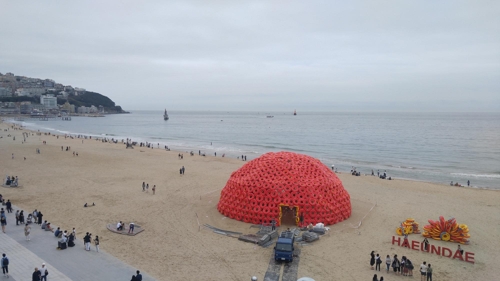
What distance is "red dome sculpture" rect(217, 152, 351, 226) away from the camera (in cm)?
1831

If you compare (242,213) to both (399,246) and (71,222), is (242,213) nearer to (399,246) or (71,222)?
(399,246)

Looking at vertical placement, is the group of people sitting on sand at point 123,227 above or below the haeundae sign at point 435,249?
below

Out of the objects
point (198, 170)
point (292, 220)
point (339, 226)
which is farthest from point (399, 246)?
point (198, 170)

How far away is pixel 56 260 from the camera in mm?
13641

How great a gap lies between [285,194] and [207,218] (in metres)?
4.76

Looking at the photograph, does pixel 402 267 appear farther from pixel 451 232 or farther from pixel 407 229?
pixel 451 232

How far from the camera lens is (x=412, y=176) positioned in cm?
4012

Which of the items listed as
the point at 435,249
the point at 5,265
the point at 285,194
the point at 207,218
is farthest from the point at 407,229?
the point at 5,265

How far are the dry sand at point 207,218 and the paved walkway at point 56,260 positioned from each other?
0.95 metres

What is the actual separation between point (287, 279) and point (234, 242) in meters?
4.09

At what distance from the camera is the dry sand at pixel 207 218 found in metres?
14.3

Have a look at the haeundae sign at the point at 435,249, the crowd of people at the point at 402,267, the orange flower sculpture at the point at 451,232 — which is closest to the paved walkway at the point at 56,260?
the crowd of people at the point at 402,267

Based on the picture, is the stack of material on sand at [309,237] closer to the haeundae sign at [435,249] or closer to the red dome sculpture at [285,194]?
the red dome sculpture at [285,194]

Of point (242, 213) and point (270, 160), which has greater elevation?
point (270, 160)
